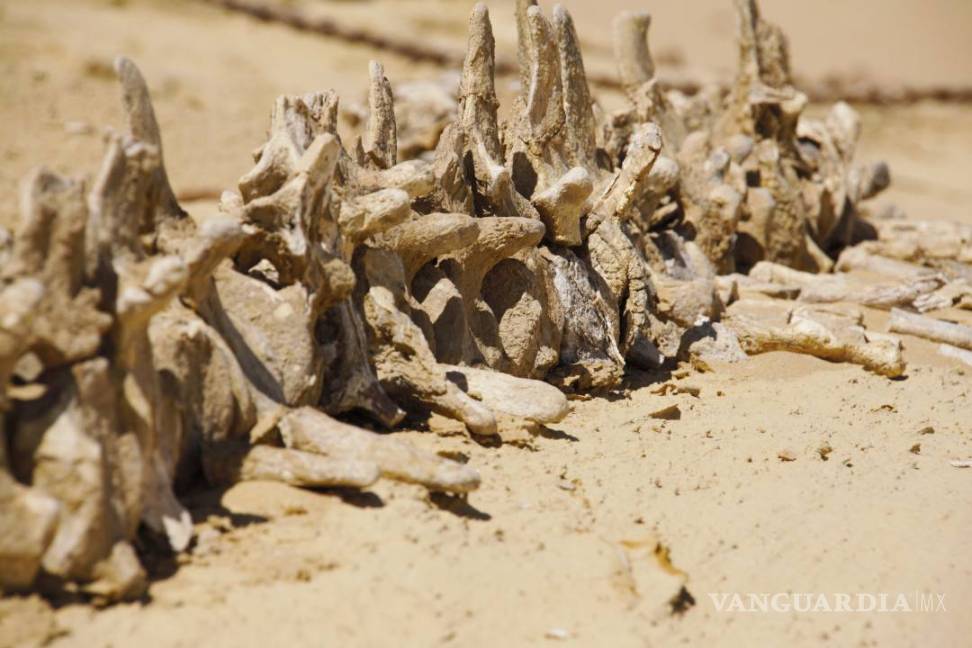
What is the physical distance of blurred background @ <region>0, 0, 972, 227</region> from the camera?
44.2ft

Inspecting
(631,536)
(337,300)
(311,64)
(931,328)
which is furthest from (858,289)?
(311,64)

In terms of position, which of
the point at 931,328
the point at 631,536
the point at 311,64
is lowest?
the point at 931,328

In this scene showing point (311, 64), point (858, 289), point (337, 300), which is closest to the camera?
point (337, 300)

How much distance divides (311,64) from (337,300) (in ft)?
51.5

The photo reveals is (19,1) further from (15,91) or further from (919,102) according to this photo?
(919,102)

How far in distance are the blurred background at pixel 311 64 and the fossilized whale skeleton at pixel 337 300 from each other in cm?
448

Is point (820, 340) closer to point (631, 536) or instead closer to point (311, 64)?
point (631, 536)

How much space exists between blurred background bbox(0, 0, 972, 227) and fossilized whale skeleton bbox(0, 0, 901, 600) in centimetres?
448

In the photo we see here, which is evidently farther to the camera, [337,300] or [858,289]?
A: [858,289]

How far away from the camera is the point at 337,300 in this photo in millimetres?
4844

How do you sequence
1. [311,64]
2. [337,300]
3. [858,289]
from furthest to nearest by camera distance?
1. [311,64]
2. [858,289]
3. [337,300]

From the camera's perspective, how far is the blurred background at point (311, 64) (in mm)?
13461

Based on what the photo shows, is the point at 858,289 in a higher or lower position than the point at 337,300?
lower

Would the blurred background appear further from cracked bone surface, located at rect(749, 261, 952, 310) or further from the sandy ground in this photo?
the sandy ground
